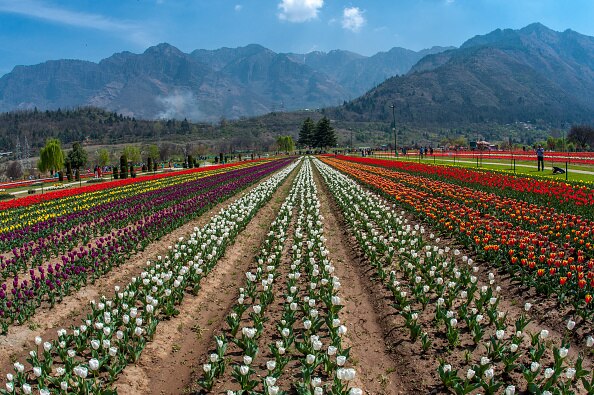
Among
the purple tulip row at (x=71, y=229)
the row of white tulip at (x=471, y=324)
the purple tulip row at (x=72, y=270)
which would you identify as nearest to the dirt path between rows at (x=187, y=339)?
the purple tulip row at (x=72, y=270)

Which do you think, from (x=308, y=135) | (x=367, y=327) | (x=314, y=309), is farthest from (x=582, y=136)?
(x=314, y=309)

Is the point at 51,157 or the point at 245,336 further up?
the point at 51,157

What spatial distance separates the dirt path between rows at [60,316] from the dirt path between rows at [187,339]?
194cm

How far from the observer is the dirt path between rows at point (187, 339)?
251 inches

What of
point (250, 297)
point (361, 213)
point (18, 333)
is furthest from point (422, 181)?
point (18, 333)

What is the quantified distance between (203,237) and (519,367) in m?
9.71

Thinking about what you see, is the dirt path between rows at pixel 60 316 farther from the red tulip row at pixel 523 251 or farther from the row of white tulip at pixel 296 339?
the red tulip row at pixel 523 251

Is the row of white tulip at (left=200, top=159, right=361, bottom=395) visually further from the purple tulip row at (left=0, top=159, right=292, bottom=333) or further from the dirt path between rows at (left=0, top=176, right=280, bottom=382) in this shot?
the purple tulip row at (left=0, top=159, right=292, bottom=333)

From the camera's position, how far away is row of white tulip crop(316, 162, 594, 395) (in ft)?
18.0

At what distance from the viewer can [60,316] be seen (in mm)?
8586

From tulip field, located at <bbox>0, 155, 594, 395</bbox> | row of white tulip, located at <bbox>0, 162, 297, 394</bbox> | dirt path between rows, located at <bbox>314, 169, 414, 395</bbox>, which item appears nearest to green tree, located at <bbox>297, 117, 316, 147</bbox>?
tulip field, located at <bbox>0, 155, 594, 395</bbox>

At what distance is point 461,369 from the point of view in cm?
621

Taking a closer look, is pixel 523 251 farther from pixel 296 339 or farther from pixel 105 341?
pixel 105 341

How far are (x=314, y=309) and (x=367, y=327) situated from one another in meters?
1.03
